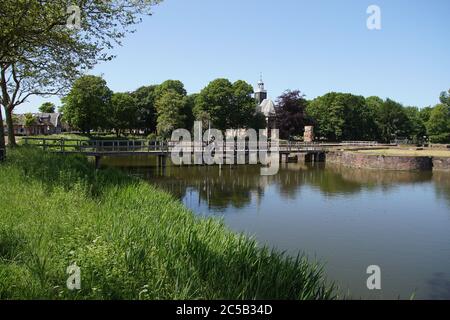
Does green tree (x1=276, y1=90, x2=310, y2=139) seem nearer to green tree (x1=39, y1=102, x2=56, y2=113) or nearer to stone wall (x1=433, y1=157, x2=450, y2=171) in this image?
stone wall (x1=433, y1=157, x2=450, y2=171)

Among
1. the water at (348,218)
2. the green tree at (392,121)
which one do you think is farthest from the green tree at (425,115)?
the water at (348,218)

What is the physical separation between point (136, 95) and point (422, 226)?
69.8 metres

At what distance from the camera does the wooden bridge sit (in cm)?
3500

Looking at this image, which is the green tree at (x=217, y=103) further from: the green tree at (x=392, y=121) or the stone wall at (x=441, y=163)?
the green tree at (x=392, y=121)

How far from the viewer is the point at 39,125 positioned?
3342 inches

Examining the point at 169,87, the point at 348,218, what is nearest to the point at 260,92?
the point at 169,87

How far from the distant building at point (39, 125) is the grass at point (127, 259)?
7863cm

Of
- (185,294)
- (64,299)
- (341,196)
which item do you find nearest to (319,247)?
(185,294)

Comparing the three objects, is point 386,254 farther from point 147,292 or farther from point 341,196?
point 341,196

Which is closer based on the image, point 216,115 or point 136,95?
point 216,115

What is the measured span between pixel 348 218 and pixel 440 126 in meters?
73.0

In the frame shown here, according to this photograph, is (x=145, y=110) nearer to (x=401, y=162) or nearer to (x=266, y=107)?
(x=266, y=107)

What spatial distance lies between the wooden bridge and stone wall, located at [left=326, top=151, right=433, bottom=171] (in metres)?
7.23

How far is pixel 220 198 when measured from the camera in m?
24.7
